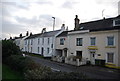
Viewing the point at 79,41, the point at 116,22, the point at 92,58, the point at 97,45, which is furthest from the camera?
the point at 79,41

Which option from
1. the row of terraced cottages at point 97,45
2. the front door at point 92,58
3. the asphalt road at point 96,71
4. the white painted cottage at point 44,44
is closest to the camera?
the asphalt road at point 96,71

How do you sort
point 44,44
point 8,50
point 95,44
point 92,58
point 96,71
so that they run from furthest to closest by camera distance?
point 44,44 → point 92,58 → point 95,44 → point 8,50 → point 96,71

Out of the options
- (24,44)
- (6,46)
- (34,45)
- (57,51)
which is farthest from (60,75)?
(24,44)

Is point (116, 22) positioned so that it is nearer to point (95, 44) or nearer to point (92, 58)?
point (95, 44)

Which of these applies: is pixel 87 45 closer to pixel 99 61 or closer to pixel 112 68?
pixel 99 61

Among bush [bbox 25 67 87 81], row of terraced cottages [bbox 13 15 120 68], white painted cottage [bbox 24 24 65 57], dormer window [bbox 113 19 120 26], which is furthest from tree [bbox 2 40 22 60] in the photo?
dormer window [bbox 113 19 120 26]

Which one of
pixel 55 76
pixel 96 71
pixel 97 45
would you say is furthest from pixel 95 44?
pixel 55 76

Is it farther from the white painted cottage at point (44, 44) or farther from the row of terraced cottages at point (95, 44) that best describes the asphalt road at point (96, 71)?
the white painted cottage at point (44, 44)

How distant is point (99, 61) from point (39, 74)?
14915 millimetres

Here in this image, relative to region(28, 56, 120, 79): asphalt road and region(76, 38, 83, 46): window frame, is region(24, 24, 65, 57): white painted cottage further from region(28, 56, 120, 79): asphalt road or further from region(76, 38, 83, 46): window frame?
region(28, 56, 120, 79): asphalt road

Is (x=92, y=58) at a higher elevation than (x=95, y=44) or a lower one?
lower

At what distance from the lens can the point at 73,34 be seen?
89.2 feet

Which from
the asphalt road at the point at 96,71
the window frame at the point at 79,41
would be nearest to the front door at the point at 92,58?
the asphalt road at the point at 96,71

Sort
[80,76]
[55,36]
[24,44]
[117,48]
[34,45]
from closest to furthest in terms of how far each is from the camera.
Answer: [80,76] < [117,48] < [55,36] < [34,45] < [24,44]
